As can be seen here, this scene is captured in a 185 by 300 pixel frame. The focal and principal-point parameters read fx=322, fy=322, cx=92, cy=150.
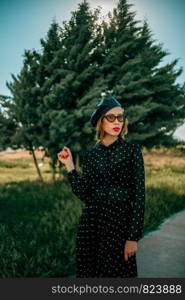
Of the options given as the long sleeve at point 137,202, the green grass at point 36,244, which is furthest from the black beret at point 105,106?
the green grass at point 36,244

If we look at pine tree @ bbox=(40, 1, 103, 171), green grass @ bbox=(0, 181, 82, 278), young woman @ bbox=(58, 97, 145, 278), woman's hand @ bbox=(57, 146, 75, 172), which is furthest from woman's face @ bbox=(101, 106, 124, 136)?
pine tree @ bbox=(40, 1, 103, 171)

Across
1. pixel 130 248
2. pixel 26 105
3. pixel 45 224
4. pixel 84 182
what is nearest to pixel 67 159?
pixel 84 182

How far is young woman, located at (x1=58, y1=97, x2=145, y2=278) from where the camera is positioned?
7.52 ft

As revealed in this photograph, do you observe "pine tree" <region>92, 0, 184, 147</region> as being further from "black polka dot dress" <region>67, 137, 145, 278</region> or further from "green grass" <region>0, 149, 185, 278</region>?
"black polka dot dress" <region>67, 137, 145, 278</region>

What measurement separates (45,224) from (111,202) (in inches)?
147

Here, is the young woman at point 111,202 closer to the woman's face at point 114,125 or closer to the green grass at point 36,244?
the woman's face at point 114,125

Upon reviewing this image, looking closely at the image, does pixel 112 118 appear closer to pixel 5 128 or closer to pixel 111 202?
pixel 111 202

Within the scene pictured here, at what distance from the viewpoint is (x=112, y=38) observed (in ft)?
46.0

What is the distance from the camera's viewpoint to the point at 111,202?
233 cm

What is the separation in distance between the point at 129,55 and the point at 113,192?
43.6 ft

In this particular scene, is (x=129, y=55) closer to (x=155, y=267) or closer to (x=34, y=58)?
(x=34, y=58)

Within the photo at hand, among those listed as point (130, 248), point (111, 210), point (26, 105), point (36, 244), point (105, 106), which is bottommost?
point (36, 244)

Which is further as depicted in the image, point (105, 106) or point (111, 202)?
point (105, 106)

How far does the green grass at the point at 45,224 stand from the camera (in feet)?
12.2
